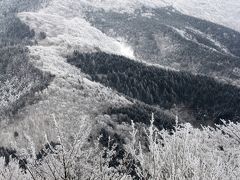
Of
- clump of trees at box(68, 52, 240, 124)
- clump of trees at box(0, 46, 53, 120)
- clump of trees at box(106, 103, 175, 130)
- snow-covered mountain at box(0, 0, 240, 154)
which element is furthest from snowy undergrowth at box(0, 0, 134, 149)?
clump of trees at box(68, 52, 240, 124)

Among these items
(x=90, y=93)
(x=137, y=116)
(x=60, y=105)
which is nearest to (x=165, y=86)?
(x=90, y=93)

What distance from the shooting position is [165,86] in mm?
166125

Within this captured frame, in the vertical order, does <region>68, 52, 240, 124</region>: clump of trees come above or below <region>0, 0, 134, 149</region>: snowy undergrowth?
below

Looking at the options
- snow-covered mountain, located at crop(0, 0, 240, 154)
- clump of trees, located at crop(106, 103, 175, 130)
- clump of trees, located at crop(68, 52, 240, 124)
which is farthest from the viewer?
clump of trees, located at crop(68, 52, 240, 124)

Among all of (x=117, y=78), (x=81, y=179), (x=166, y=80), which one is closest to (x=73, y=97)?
(x=117, y=78)

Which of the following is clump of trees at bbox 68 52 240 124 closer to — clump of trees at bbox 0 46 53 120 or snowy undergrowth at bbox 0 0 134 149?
snowy undergrowth at bbox 0 0 134 149

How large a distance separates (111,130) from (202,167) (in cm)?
9657

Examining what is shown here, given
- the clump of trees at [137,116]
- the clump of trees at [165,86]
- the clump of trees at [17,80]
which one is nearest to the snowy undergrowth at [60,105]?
the clump of trees at [17,80]

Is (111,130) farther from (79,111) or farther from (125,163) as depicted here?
(125,163)

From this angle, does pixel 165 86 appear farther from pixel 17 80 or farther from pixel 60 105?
pixel 60 105

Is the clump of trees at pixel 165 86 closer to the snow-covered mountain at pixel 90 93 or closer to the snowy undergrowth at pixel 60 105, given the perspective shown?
the snow-covered mountain at pixel 90 93

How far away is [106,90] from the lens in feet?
460

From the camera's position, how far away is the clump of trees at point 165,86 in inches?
6155

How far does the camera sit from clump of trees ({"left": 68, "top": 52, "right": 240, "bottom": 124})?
15633 centimetres
